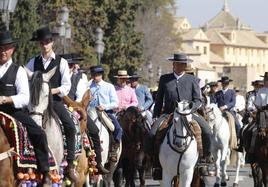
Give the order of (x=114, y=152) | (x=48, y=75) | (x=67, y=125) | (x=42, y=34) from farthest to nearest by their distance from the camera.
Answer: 1. (x=114, y=152)
2. (x=67, y=125)
3. (x=42, y=34)
4. (x=48, y=75)

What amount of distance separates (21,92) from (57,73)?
2.29m

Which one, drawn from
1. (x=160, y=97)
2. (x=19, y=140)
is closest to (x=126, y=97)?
(x=160, y=97)

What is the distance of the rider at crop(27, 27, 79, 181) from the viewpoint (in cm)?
1328

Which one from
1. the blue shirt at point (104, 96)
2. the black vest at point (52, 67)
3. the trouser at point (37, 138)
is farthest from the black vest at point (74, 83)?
the trouser at point (37, 138)

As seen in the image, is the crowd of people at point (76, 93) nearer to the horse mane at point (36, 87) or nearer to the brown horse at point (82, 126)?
the brown horse at point (82, 126)

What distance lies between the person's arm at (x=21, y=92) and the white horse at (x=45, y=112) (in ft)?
2.51

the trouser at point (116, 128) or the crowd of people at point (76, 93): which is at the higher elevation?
the crowd of people at point (76, 93)

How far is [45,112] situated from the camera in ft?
41.3

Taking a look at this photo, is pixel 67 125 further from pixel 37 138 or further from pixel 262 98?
pixel 262 98

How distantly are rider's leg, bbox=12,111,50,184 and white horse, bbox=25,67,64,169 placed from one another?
299 millimetres

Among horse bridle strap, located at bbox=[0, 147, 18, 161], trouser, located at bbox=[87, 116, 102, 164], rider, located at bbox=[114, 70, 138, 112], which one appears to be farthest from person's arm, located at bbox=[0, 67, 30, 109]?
rider, located at bbox=[114, 70, 138, 112]

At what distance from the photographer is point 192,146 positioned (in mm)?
15375

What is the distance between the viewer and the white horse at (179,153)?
15141 mm

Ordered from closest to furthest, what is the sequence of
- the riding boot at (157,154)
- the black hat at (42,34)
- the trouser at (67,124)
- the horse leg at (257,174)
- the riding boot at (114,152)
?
the black hat at (42,34) → the trouser at (67,124) → the riding boot at (157,154) → the riding boot at (114,152) → the horse leg at (257,174)
